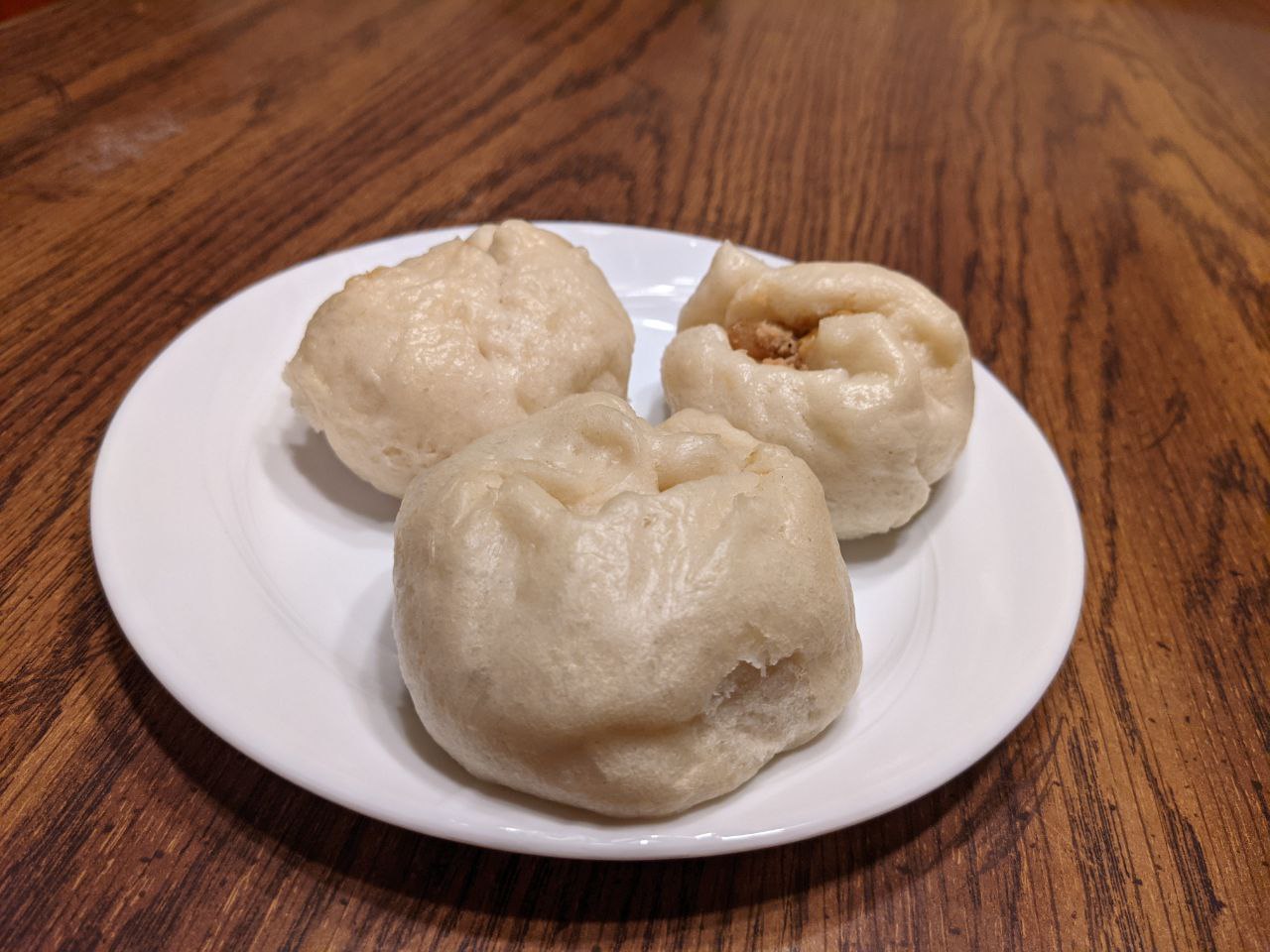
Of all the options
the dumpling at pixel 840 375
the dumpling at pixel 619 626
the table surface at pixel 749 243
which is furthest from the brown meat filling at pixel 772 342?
Result: the table surface at pixel 749 243

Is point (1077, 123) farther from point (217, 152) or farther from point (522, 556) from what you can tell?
point (522, 556)

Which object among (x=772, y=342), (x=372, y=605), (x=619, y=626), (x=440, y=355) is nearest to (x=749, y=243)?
(x=772, y=342)

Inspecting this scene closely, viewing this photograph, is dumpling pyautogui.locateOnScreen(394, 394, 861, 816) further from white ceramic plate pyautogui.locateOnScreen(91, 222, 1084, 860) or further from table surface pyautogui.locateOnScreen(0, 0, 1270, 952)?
table surface pyautogui.locateOnScreen(0, 0, 1270, 952)

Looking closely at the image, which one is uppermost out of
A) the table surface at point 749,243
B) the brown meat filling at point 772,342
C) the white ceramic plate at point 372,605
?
the brown meat filling at point 772,342

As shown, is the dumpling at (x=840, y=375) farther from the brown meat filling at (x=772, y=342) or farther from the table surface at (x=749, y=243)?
the table surface at (x=749, y=243)

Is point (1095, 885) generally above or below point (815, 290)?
below

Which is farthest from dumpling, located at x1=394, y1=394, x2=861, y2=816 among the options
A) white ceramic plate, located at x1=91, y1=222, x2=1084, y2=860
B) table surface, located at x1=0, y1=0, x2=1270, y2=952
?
table surface, located at x1=0, y1=0, x2=1270, y2=952

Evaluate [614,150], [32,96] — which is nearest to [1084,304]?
[614,150]
